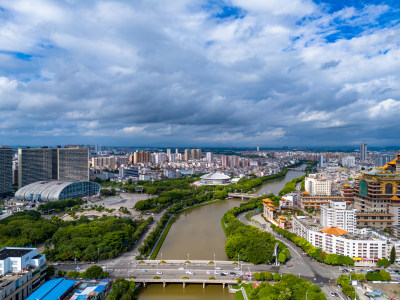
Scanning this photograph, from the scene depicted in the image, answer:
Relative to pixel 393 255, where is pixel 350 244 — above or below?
above

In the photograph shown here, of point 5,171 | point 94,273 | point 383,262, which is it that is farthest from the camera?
point 5,171

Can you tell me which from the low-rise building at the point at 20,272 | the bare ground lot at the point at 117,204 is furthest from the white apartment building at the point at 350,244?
the bare ground lot at the point at 117,204

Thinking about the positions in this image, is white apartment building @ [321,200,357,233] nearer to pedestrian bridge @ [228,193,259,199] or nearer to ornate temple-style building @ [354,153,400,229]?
ornate temple-style building @ [354,153,400,229]

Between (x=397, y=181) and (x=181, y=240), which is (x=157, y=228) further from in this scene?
(x=397, y=181)

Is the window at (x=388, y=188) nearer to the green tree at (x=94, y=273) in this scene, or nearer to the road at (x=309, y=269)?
the road at (x=309, y=269)

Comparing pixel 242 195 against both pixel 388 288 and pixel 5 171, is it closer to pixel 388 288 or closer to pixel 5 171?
pixel 388 288

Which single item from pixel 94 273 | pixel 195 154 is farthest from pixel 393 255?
pixel 195 154
